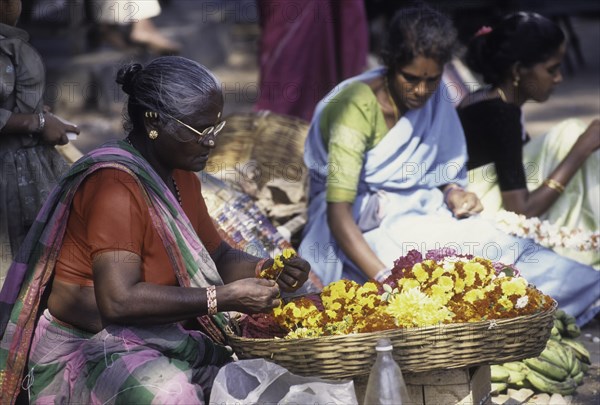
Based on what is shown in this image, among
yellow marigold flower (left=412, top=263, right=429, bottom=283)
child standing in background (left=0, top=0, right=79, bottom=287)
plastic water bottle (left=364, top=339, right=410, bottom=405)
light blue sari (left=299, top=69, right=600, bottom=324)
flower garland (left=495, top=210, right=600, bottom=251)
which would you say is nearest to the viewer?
plastic water bottle (left=364, top=339, right=410, bottom=405)

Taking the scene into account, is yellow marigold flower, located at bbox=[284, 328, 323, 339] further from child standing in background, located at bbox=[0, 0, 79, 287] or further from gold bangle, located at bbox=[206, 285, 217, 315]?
child standing in background, located at bbox=[0, 0, 79, 287]

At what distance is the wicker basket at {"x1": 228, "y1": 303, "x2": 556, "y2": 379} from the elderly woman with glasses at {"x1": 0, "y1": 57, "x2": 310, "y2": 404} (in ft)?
0.51

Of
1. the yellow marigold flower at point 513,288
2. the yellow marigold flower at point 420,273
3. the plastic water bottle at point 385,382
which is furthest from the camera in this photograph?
the yellow marigold flower at point 420,273

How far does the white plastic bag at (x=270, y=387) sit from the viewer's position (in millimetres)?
3121

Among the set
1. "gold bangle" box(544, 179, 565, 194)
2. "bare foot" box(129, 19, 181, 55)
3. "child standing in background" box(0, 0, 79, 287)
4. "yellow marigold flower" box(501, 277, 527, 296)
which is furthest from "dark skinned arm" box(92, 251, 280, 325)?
"bare foot" box(129, 19, 181, 55)

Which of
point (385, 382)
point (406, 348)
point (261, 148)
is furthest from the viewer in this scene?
point (261, 148)

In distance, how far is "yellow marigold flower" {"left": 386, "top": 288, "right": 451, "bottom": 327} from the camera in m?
3.36

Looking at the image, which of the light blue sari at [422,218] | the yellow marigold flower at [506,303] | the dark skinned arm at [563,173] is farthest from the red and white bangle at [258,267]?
the dark skinned arm at [563,173]

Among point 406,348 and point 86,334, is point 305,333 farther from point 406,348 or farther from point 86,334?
point 86,334

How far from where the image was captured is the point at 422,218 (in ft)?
16.8

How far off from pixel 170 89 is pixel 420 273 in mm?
1085

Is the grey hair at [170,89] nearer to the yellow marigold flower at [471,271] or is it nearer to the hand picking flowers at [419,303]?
the hand picking flowers at [419,303]

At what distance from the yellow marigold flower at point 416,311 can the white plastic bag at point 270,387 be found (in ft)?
1.02

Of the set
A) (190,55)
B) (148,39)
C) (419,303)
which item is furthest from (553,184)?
(190,55)
